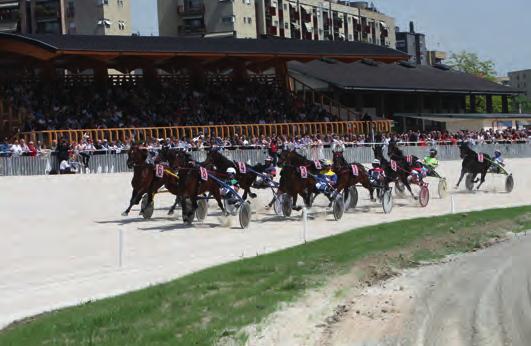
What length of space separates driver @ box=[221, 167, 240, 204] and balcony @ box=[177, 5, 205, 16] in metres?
71.1

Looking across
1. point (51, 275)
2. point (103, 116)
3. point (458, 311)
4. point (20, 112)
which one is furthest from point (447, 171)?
point (458, 311)

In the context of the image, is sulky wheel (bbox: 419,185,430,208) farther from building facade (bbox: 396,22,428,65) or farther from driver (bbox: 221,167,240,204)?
building facade (bbox: 396,22,428,65)

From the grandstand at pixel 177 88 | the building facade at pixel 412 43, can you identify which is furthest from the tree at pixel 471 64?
the grandstand at pixel 177 88

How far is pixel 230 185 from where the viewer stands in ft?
80.8

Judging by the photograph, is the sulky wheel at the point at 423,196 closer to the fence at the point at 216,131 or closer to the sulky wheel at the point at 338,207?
the sulky wheel at the point at 338,207

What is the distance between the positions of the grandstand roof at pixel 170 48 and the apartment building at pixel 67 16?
120 feet

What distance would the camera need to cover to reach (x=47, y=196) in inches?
1105

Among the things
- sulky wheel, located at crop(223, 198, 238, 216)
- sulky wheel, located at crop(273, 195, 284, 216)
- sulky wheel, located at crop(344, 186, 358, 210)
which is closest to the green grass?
sulky wheel, located at crop(273, 195, 284, 216)

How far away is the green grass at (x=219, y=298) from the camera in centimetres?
1048

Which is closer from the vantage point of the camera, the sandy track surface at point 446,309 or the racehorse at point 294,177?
the sandy track surface at point 446,309

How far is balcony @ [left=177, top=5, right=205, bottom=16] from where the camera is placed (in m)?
94.4

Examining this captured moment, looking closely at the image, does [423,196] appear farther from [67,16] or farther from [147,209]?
[67,16]

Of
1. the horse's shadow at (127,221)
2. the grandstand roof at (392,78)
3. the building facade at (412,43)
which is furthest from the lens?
the building facade at (412,43)

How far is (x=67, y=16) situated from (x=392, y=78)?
40808 mm
